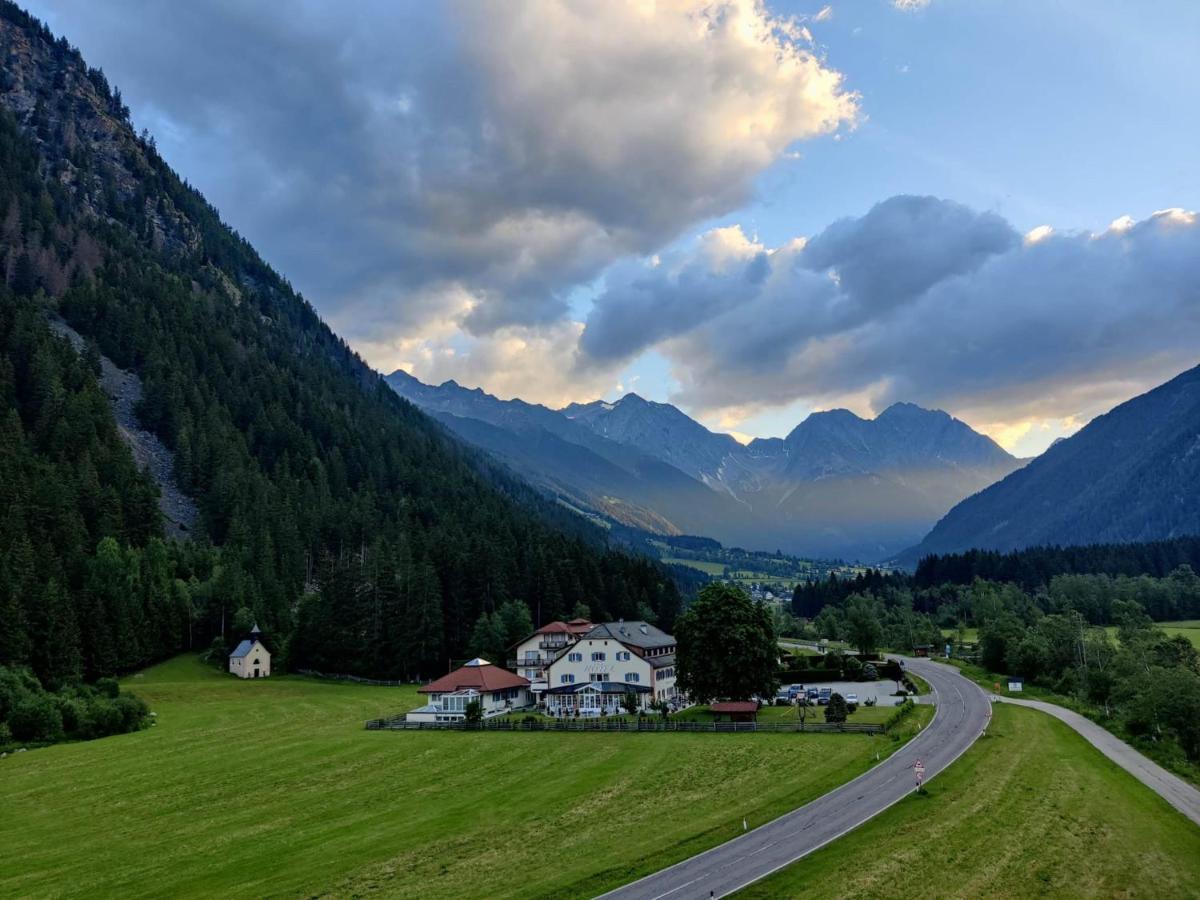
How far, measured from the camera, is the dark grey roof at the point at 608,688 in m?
93.7

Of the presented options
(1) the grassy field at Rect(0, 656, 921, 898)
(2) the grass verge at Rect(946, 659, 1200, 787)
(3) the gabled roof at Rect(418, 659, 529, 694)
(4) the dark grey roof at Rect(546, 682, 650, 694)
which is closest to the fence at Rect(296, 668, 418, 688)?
→ (3) the gabled roof at Rect(418, 659, 529, 694)

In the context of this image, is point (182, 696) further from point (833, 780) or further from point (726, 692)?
point (833, 780)

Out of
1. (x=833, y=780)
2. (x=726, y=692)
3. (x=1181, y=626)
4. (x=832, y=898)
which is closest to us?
(x=832, y=898)

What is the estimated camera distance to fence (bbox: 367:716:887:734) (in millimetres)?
70562

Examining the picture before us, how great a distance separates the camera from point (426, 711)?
8538 cm

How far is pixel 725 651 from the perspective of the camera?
8494 cm

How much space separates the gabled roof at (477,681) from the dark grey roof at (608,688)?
5098mm

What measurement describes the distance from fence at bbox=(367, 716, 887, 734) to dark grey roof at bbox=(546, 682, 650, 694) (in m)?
10.7

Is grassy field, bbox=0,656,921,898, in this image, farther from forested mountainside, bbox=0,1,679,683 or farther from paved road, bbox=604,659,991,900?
forested mountainside, bbox=0,1,679,683

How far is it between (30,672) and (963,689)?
108886 millimetres

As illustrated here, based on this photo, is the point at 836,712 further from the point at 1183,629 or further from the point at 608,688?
the point at 1183,629

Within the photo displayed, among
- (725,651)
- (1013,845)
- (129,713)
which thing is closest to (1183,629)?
(725,651)

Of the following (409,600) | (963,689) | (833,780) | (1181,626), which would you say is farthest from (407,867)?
(1181,626)

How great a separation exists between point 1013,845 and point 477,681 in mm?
61262
